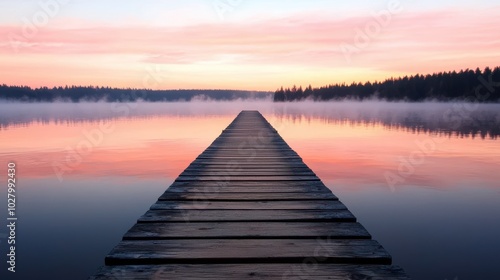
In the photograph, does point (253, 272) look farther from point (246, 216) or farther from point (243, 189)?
point (243, 189)

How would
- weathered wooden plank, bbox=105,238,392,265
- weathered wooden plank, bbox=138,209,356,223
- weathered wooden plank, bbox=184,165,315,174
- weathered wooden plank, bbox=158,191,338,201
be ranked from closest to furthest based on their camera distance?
weathered wooden plank, bbox=105,238,392,265 → weathered wooden plank, bbox=138,209,356,223 → weathered wooden plank, bbox=158,191,338,201 → weathered wooden plank, bbox=184,165,315,174

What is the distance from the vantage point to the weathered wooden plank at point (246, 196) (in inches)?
205

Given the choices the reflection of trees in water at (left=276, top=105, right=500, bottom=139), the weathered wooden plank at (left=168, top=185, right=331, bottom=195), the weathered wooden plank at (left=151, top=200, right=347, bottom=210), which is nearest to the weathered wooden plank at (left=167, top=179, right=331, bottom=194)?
the weathered wooden plank at (left=168, top=185, right=331, bottom=195)

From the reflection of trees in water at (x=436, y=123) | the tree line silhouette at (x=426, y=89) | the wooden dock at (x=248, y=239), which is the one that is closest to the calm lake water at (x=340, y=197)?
the wooden dock at (x=248, y=239)

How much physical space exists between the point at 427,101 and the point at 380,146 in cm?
10078

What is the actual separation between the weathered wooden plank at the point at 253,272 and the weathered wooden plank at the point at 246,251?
0.08m

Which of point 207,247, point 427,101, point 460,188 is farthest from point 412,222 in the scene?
point 427,101

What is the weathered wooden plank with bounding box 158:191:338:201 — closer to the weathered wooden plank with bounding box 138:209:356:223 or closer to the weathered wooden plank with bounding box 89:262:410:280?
the weathered wooden plank with bounding box 138:209:356:223

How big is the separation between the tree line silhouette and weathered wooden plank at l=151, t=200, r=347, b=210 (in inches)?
3870

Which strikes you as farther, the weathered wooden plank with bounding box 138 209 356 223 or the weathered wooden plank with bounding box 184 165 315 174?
the weathered wooden plank with bounding box 184 165 315 174

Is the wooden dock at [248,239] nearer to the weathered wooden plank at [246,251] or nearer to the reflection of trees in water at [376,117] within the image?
the weathered wooden plank at [246,251]

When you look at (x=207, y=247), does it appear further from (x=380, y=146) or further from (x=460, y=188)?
(x=380, y=146)

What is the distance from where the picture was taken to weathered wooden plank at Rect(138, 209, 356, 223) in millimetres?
4227

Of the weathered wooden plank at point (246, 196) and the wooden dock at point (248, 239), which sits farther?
the weathered wooden plank at point (246, 196)
